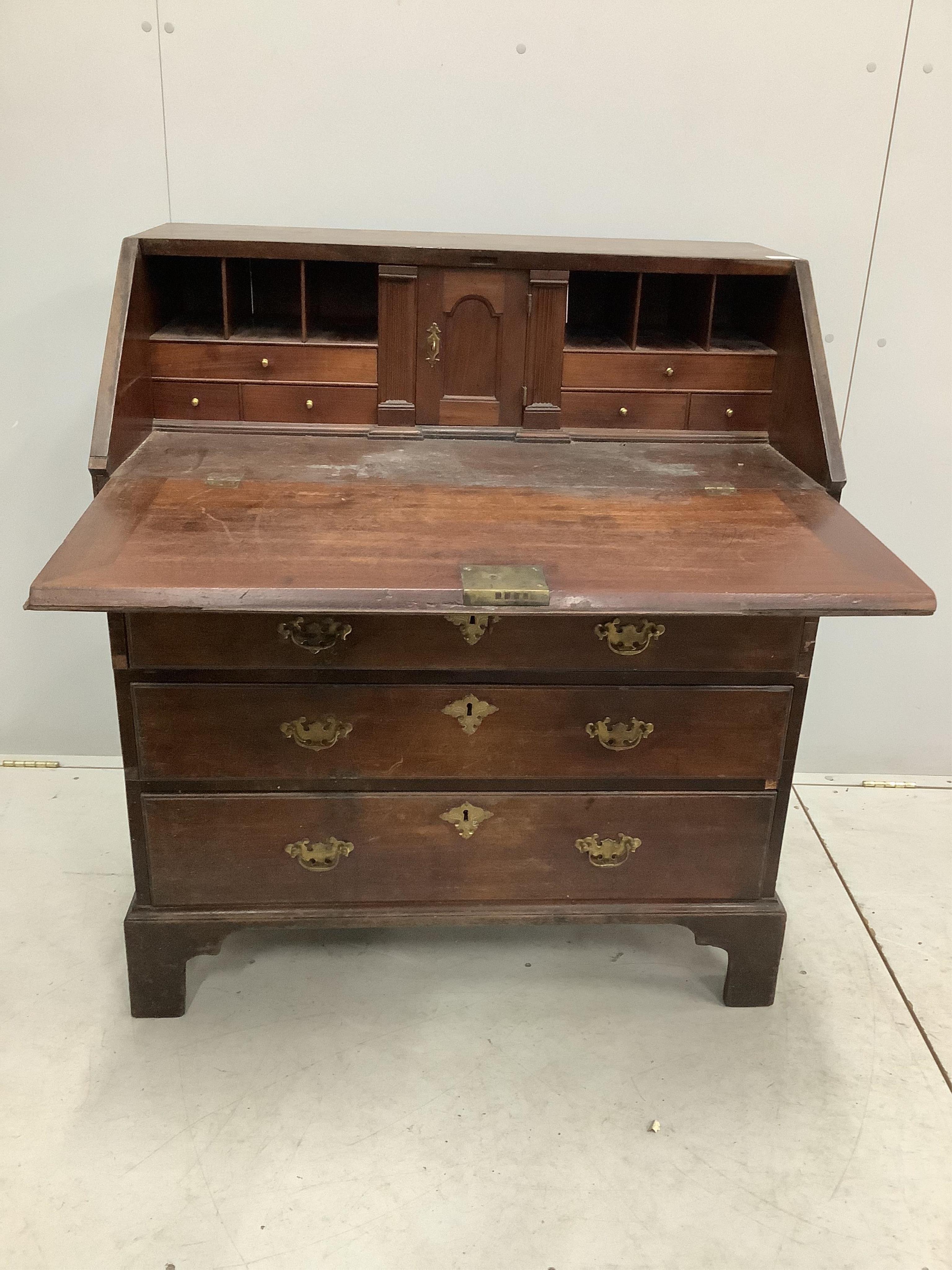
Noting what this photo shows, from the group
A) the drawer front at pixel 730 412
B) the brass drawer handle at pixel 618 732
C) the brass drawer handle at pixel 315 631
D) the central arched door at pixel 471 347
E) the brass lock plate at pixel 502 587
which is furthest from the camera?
the drawer front at pixel 730 412

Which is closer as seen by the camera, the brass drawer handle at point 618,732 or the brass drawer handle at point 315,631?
the brass drawer handle at point 315,631

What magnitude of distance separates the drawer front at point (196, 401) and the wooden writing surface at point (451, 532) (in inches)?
1.6

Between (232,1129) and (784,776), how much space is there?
1.13m

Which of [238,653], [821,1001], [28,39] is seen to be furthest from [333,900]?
[28,39]

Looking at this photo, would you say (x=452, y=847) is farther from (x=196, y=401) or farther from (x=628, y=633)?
(x=196, y=401)

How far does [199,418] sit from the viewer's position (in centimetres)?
212

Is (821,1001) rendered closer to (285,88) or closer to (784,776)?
(784,776)

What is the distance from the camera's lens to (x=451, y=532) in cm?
167

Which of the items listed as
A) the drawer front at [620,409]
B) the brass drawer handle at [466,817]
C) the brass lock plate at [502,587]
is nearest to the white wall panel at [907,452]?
the drawer front at [620,409]

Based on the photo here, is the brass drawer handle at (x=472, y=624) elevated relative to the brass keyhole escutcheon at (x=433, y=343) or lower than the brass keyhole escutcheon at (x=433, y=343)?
lower

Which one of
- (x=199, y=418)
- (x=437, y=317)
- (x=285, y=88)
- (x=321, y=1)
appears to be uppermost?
(x=321, y=1)

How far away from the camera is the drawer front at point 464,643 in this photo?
1.72 metres

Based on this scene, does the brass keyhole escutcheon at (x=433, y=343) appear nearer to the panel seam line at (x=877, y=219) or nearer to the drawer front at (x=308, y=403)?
the drawer front at (x=308, y=403)

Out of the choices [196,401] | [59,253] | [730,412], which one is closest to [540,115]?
[730,412]
